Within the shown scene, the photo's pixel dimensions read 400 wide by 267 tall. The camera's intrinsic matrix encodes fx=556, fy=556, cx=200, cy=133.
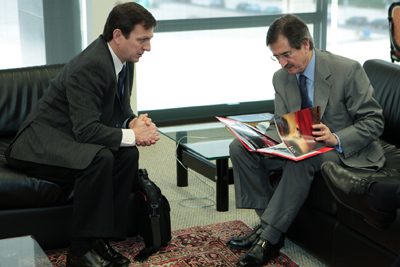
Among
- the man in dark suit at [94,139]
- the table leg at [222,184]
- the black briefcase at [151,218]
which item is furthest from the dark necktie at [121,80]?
the table leg at [222,184]

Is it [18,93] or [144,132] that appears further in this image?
[18,93]

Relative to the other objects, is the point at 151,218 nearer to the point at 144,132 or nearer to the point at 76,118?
the point at 144,132

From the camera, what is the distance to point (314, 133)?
2506 mm

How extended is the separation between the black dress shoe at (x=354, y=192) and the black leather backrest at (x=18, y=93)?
169 centimetres

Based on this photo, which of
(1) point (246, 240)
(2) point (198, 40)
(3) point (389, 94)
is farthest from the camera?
(2) point (198, 40)

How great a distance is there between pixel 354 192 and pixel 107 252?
1.13 meters

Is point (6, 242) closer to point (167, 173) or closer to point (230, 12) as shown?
point (167, 173)

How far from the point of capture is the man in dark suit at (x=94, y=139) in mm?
2432

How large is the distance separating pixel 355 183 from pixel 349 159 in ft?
1.31

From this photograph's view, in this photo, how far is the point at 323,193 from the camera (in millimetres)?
2457

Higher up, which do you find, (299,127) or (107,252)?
(299,127)

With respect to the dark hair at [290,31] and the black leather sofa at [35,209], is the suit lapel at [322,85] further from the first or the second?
the black leather sofa at [35,209]

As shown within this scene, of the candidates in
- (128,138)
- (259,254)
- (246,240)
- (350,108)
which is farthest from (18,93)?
(350,108)

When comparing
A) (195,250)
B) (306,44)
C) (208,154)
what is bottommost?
(195,250)
